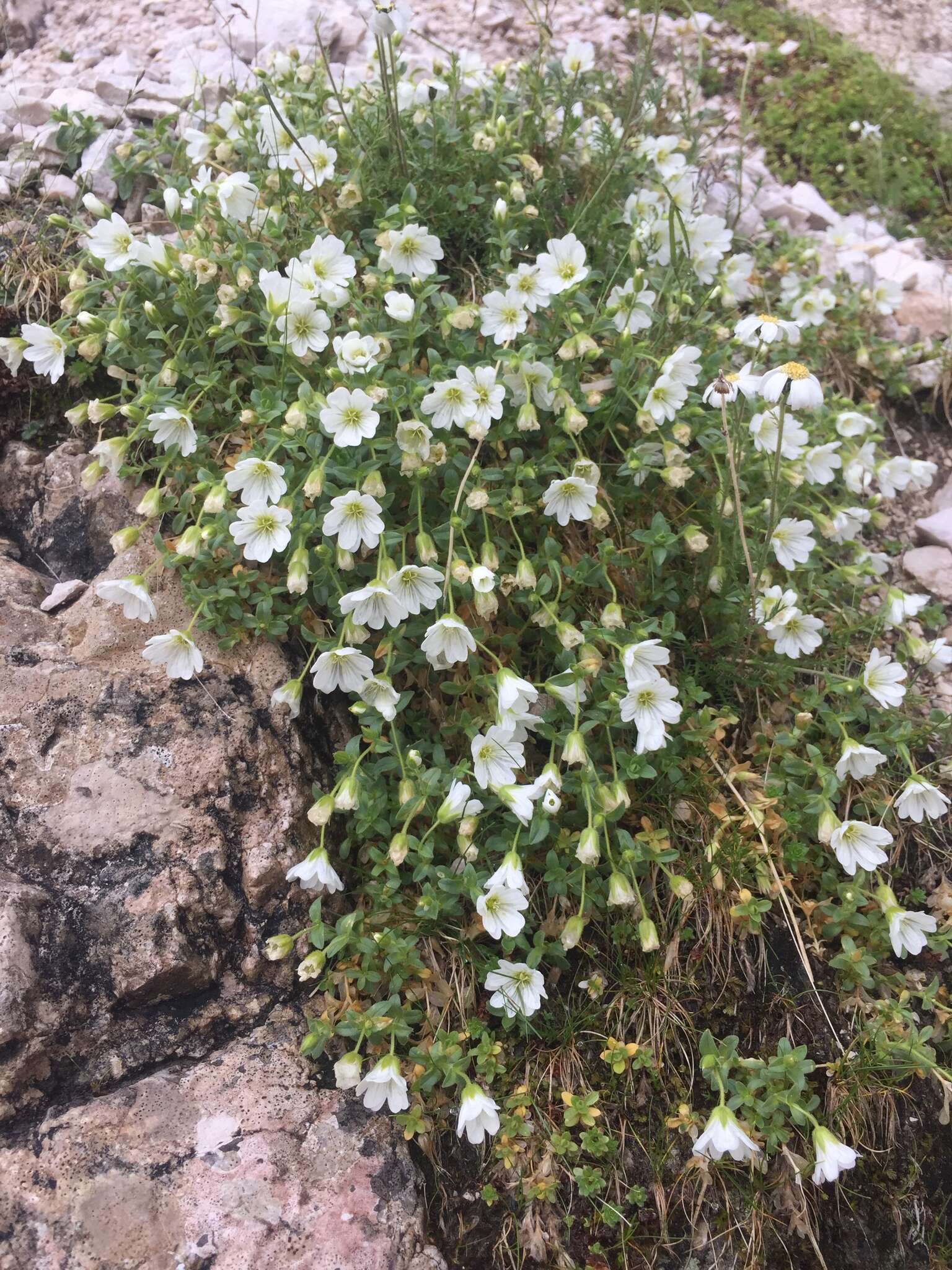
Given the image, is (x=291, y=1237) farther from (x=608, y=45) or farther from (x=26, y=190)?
(x=608, y=45)

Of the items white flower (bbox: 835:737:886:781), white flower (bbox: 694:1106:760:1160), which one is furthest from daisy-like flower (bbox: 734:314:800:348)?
white flower (bbox: 694:1106:760:1160)

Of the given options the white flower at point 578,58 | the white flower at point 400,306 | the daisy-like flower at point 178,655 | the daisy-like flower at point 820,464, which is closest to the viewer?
the daisy-like flower at point 178,655

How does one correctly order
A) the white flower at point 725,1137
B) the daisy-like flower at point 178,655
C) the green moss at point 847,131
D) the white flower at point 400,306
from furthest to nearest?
the green moss at point 847,131 → the white flower at point 400,306 → the daisy-like flower at point 178,655 → the white flower at point 725,1137

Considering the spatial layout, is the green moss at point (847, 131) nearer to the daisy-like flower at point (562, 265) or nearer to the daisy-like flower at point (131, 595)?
the daisy-like flower at point (562, 265)

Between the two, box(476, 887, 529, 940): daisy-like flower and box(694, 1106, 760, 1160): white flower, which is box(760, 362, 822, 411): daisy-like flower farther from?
box(694, 1106, 760, 1160): white flower

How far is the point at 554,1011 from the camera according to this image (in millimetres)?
2477

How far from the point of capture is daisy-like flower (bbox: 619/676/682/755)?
2.38 m

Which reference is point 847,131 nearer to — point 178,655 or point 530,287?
point 530,287

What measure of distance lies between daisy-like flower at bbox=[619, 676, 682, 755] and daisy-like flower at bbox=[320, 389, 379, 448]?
97 centimetres

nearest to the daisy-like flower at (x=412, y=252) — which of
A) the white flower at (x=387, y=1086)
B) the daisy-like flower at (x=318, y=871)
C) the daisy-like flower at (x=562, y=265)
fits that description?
the daisy-like flower at (x=562, y=265)

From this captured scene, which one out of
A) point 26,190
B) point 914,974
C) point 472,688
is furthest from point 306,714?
point 26,190

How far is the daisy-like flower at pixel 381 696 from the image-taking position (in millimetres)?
2432

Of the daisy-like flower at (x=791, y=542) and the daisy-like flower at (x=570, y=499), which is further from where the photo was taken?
the daisy-like flower at (x=791, y=542)

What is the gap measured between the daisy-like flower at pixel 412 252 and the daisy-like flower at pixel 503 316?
223 mm
